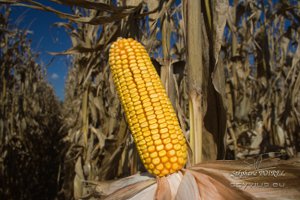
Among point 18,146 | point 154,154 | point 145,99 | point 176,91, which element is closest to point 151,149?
point 154,154

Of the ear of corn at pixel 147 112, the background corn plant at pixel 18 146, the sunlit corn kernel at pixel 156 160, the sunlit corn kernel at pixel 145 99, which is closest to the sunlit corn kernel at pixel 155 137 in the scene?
the ear of corn at pixel 147 112

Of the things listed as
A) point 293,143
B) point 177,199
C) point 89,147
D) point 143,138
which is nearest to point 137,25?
point 143,138

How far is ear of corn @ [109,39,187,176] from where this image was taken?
1448mm

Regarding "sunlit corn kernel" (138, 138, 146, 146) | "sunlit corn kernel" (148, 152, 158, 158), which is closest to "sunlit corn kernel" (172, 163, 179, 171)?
"sunlit corn kernel" (148, 152, 158, 158)

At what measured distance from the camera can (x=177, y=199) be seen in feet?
4.11

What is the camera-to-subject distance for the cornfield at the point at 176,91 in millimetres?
1639

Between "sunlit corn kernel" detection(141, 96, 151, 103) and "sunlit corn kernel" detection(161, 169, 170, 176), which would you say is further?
"sunlit corn kernel" detection(141, 96, 151, 103)

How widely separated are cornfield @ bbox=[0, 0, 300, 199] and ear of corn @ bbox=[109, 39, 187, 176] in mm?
133

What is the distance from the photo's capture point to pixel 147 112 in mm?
1522

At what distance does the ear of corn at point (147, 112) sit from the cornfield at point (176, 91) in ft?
0.44

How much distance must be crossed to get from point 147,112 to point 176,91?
1.38 feet

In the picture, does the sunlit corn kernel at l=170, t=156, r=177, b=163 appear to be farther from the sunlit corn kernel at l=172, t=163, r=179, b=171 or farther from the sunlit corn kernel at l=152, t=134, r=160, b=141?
the sunlit corn kernel at l=152, t=134, r=160, b=141

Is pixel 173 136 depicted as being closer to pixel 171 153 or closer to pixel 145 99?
pixel 171 153

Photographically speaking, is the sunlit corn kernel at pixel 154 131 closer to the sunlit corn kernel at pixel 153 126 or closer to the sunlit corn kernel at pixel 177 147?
the sunlit corn kernel at pixel 153 126
